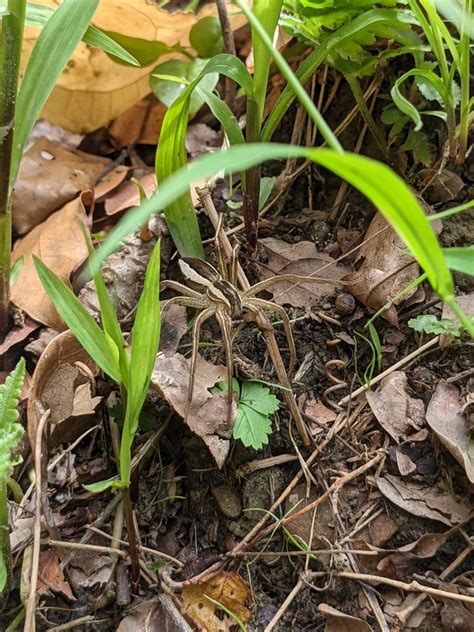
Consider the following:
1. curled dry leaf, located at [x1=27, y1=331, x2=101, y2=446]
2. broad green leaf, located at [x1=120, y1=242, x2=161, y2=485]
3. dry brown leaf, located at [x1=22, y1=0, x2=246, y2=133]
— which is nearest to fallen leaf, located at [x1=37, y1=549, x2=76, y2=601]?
curled dry leaf, located at [x1=27, y1=331, x2=101, y2=446]

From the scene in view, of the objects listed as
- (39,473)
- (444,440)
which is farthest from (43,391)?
(444,440)

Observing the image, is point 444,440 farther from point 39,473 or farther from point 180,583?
point 39,473

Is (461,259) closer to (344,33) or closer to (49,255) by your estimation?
(344,33)

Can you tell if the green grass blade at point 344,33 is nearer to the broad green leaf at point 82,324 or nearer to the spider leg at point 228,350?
the spider leg at point 228,350

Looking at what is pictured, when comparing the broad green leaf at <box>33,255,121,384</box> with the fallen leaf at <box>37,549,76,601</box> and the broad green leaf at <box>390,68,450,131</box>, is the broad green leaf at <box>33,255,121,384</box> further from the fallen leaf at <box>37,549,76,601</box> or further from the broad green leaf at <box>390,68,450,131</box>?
the broad green leaf at <box>390,68,450,131</box>

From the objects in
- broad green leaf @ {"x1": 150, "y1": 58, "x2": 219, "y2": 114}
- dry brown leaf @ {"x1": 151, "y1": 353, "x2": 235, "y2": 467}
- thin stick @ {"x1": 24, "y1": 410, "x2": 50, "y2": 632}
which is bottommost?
thin stick @ {"x1": 24, "y1": 410, "x2": 50, "y2": 632}
